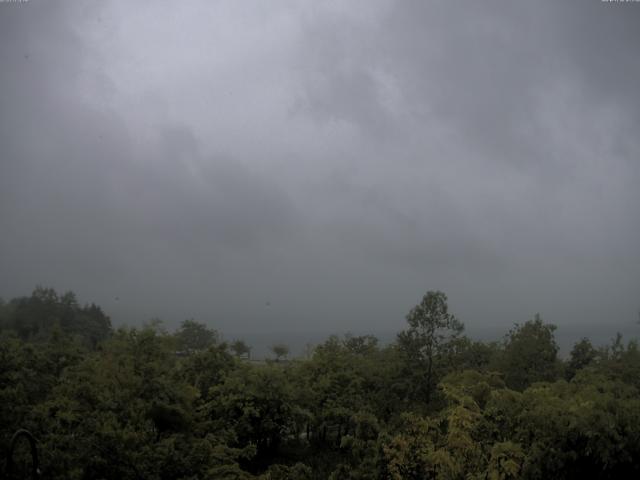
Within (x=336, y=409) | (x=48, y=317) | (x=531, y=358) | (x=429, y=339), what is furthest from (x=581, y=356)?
(x=48, y=317)

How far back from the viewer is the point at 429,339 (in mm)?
19375

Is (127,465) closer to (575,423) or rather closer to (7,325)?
(575,423)

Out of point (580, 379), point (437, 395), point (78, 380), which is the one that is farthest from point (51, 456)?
point (580, 379)

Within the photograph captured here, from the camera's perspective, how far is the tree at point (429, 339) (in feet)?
62.7

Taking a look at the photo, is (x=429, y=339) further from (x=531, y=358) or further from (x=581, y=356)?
(x=581, y=356)

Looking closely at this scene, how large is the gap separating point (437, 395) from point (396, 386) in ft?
5.49

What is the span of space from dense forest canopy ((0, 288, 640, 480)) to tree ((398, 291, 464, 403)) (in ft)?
0.16

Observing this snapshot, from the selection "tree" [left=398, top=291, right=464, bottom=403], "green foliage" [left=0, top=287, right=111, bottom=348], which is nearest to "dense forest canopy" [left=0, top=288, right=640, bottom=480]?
"tree" [left=398, top=291, right=464, bottom=403]

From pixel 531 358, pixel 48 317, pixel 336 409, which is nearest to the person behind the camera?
pixel 336 409

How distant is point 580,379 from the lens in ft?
56.9

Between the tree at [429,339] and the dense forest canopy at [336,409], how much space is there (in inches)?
1.9

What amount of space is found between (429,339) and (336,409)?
15.3ft

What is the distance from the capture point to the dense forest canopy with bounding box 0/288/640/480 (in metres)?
10.7

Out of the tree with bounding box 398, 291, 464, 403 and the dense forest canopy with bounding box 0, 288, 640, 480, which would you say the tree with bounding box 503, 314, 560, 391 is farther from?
the tree with bounding box 398, 291, 464, 403
